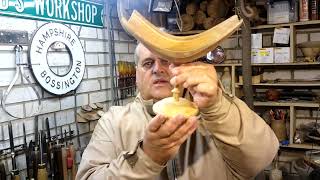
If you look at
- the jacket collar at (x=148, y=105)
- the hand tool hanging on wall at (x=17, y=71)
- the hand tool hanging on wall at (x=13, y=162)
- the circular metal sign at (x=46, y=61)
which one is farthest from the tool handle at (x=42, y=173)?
the jacket collar at (x=148, y=105)

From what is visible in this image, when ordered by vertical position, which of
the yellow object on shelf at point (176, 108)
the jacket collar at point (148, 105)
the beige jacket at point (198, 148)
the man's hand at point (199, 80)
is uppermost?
the man's hand at point (199, 80)

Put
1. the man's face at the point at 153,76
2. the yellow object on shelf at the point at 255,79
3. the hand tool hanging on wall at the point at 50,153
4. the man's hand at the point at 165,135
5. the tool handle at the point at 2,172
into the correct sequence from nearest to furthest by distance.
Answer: the man's hand at the point at 165,135, the man's face at the point at 153,76, the tool handle at the point at 2,172, the hand tool hanging on wall at the point at 50,153, the yellow object on shelf at the point at 255,79

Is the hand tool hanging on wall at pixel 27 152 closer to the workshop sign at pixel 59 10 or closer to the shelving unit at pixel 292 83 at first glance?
the workshop sign at pixel 59 10

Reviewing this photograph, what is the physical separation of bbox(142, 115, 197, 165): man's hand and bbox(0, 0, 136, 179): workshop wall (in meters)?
1.28

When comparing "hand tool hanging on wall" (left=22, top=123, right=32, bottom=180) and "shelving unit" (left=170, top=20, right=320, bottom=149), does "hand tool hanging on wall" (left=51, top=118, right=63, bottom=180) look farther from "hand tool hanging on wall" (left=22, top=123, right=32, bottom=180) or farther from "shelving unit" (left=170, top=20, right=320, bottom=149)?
"shelving unit" (left=170, top=20, right=320, bottom=149)

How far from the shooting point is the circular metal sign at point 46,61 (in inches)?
73.3

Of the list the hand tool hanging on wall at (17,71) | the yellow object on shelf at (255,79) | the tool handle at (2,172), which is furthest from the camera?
the yellow object on shelf at (255,79)

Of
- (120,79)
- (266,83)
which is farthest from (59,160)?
(266,83)

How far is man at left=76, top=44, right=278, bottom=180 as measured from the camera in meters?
0.68

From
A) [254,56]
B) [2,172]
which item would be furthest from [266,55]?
[2,172]

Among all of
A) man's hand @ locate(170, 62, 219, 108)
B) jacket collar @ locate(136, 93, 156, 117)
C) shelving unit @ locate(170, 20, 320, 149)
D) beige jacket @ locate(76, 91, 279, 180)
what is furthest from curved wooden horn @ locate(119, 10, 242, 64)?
shelving unit @ locate(170, 20, 320, 149)

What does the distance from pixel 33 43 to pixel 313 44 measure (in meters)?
2.09

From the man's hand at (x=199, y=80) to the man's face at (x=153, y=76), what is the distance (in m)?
0.20

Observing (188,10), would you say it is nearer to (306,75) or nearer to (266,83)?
(266,83)
